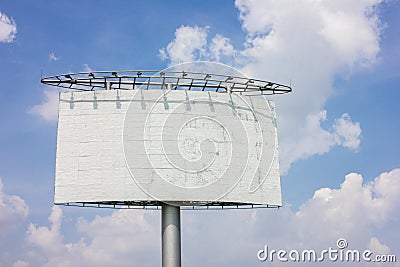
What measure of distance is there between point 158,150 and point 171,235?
5.19 metres

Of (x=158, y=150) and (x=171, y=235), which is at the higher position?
(x=158, y=150)

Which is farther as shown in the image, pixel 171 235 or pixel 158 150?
pixel 171 235

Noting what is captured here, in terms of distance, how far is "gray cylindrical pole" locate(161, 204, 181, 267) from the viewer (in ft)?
114

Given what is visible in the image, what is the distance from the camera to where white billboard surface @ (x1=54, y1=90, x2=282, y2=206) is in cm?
3394

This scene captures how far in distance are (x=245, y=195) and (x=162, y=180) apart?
530 cm

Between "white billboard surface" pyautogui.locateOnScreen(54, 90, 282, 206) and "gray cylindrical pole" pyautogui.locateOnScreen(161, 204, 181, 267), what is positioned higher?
"white billboard surface" pyautogui.locateOnScreen(54, 90, 282, 206)

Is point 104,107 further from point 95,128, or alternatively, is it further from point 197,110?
point 197,110

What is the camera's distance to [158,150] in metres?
34.6

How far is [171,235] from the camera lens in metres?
35.0

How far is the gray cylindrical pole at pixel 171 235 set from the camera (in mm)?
34625

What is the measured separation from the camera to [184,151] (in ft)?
115

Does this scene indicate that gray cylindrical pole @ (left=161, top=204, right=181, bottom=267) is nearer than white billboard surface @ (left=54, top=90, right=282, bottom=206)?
No

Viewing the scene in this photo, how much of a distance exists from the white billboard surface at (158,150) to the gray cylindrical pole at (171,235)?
819 mm

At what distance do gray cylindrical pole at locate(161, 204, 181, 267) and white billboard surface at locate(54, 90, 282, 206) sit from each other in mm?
819
